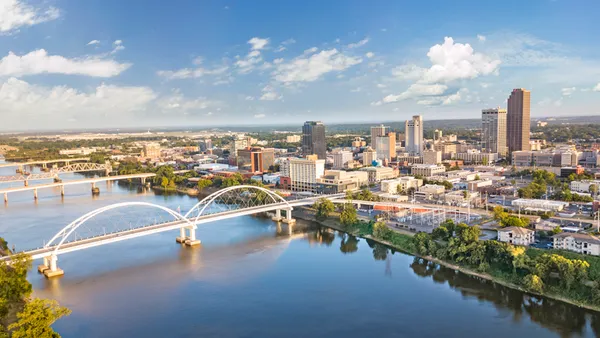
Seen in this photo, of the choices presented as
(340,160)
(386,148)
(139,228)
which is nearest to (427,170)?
(340,160)

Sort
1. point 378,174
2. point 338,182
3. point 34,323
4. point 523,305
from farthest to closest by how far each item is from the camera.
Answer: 1. point 378,174
2. point 338,182
3. point 523,305
4. point 34,323

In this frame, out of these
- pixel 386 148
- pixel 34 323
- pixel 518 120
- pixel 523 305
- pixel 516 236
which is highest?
pixel 518 120

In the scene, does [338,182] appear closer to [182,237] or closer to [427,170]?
[427,170]

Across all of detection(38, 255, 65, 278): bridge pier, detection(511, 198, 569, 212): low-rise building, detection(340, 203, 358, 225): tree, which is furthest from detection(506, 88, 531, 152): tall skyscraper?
detection(38, 255, 65, 278): bridge pier

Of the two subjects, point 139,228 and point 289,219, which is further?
point 289,219

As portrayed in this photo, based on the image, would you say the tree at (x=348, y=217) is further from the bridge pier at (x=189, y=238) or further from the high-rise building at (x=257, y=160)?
the high-rise building at (x=257, y=160)

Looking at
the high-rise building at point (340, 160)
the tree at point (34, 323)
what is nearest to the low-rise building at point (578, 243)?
the tree at point (34, 323)

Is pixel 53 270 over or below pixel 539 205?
below

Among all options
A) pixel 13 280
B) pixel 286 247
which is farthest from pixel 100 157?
pixel 13 280

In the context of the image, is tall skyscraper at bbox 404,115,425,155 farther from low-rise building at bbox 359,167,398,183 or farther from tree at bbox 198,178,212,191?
tree at bbox 198,178,212,191
